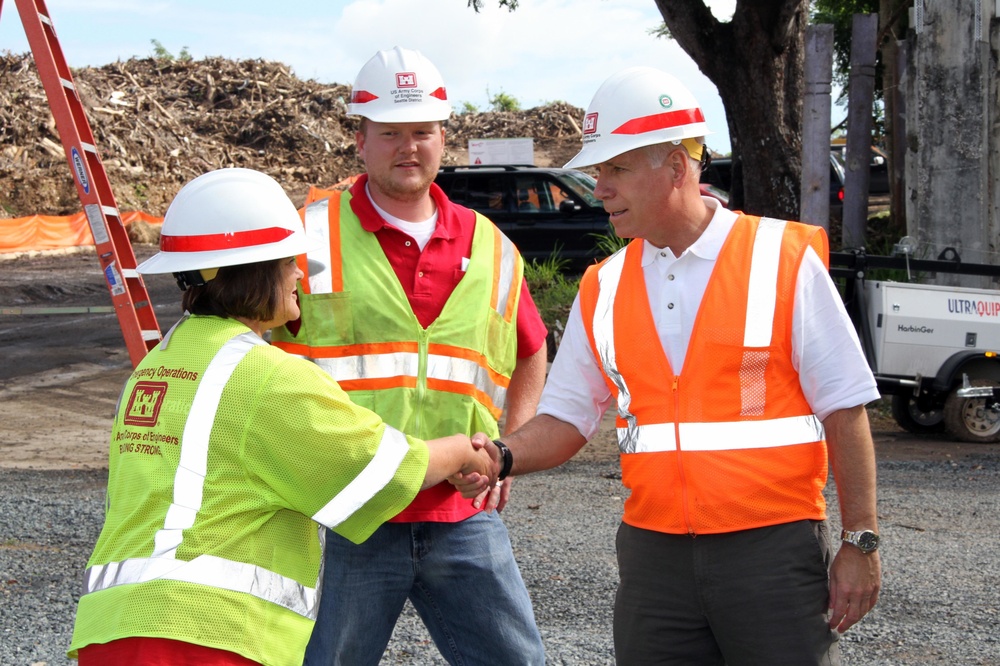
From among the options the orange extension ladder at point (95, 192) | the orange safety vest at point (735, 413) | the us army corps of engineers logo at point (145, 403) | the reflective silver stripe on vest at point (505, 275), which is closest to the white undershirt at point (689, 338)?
the orange safety vest at point (735, 413)

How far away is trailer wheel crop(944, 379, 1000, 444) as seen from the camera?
9.49 meters

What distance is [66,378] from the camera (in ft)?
41.6

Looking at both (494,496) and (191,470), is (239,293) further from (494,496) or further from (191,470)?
(494,496)

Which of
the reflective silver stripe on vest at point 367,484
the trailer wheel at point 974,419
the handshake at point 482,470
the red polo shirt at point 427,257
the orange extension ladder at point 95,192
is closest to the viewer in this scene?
the reflective silver stripe on vest at point 367,484

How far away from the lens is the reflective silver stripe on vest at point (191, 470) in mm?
2377

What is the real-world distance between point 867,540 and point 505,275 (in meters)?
1.43

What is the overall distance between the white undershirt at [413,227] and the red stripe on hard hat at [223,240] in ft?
2.68

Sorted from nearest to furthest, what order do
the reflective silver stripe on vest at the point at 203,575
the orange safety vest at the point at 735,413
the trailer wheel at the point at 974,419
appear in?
1. the reflective silver stripe on vest at the point at 203,575
2. the orange safety vest at the point at 735,413
3. the trailer wheel at the point at 974,419

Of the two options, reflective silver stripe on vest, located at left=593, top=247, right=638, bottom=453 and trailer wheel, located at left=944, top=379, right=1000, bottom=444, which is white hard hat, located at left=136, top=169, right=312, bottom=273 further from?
trailer wheel, located at left=944, top=379, right=1000, bottom=444

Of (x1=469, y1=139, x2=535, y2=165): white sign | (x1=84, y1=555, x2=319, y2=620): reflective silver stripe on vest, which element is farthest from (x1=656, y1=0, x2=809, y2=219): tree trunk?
(x1=84, y1=555, x2=319, y2=620): reflective silver stripe on vest

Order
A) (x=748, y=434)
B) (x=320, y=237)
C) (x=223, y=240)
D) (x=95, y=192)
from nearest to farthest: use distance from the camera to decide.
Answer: (x=223, y=240), (x=748, y=434), (x=320, y=237), (x=95, y=192)

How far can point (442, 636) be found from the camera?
3.33 metres

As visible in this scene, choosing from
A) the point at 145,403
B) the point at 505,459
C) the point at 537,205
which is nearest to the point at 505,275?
the point at 505,459

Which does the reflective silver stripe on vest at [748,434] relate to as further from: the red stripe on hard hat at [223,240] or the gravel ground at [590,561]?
the gravel ground at [590,561]
